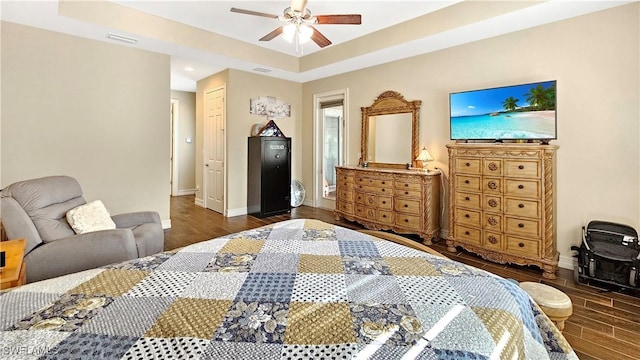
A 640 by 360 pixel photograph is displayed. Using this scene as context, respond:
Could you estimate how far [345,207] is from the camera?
4.96 m

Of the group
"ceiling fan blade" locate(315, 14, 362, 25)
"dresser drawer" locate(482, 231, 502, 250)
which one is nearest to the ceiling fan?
"ceiling fan blade" locate(315, 14, 362, 25)

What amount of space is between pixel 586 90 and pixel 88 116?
5.66 metres

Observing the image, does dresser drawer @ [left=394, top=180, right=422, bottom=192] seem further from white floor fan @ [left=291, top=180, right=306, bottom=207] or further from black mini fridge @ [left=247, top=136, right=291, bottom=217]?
white floor fan @ [left=291, top=180, right=306, bottom=207]

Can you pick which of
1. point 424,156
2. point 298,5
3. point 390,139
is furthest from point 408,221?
point 298,5

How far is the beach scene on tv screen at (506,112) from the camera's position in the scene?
314cm

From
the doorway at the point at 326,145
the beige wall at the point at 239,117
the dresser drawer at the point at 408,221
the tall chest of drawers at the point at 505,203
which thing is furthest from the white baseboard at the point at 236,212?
the tall chest of drawers at the point at 505,203

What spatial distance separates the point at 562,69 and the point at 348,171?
287cm

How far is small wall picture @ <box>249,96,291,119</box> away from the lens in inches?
222

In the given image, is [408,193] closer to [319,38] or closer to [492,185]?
[492,185]

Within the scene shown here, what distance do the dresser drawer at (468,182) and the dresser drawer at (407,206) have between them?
60 centimetres

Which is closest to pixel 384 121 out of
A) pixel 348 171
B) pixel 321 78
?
pixel 348 171

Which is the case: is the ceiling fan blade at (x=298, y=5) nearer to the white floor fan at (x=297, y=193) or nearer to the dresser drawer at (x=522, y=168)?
the dresser drawer at (x=522, y=168)

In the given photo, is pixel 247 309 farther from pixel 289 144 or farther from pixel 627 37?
pixel 289 144

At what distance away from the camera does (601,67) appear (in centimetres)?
295
